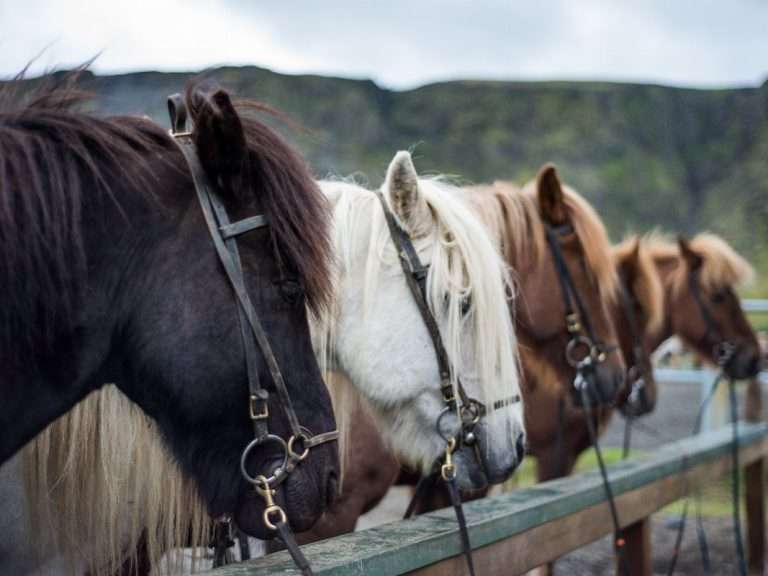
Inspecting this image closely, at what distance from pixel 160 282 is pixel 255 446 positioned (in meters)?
0.37

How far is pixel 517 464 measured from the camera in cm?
232

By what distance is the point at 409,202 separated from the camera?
250 cm

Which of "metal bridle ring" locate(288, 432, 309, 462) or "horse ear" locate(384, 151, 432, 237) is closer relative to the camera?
"metal bridle ring" locate(288, 432, 309, 462)

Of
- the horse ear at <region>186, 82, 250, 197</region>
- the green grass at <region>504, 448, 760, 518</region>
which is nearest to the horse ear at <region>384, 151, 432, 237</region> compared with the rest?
the horse ear at <region>186, 82, 250, 197</region>

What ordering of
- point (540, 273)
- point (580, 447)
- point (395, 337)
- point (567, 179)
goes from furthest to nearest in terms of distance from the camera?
point (567, 179) < point (580, 447) < point (540, 273) < point (395, 337)

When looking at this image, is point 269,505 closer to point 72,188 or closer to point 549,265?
point 72,188

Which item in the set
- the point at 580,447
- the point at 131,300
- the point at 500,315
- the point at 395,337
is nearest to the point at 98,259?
the point at 131,300

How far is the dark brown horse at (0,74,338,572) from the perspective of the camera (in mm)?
1338

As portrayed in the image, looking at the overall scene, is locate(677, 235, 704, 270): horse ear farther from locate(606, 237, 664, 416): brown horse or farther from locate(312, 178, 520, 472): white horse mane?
locate(312, 178, 520, 472): white horse mane

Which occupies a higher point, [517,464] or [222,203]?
[222,203]

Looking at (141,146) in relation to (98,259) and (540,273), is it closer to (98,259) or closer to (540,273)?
(98,259)

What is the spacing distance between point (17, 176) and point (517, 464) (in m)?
1.61

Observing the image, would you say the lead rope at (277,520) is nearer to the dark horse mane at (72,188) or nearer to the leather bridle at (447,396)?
the dark horse mane at (72,188)


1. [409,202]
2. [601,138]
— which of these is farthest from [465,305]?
[601,138]
